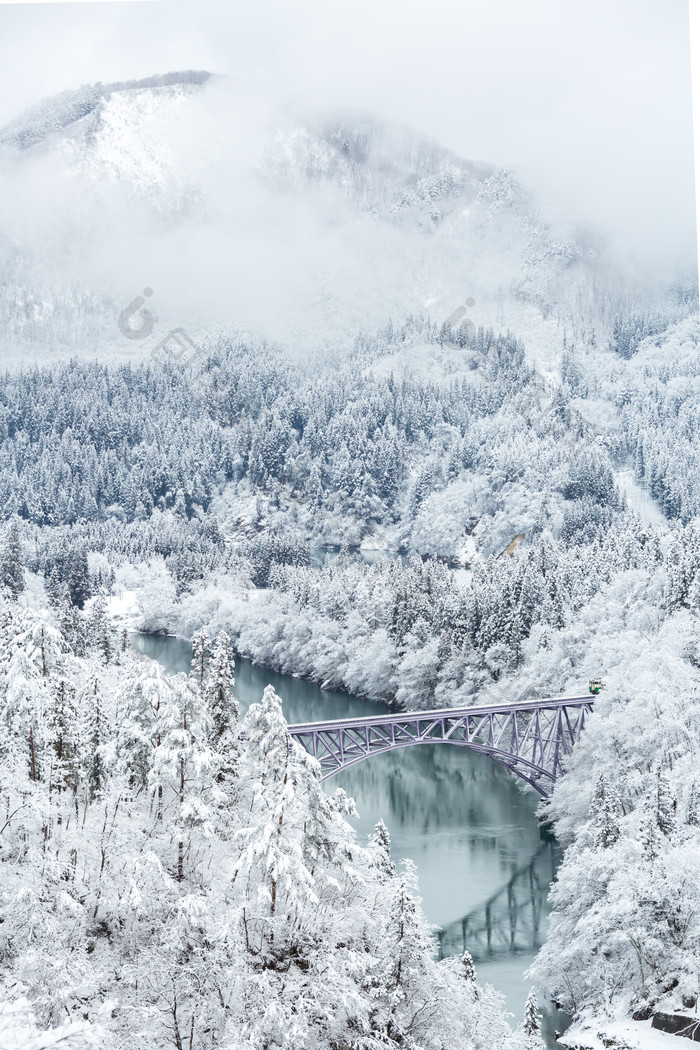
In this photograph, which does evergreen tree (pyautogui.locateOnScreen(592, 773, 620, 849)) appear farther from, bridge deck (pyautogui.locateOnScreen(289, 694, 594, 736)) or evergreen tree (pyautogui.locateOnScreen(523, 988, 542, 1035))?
bridge deck (pyautogui.locateOnScreen(289, 694, 594, 736))

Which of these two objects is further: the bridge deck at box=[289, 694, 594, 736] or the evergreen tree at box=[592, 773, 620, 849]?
the bridge deck at box=[289, 694, 594, 736]

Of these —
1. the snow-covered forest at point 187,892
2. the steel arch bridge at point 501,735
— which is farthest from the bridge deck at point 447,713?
the snow-covered forest at point 187,892

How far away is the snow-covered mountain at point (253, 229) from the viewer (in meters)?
37.7

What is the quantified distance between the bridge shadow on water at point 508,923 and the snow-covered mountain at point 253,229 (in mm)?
24025

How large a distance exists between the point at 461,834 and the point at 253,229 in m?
37.8

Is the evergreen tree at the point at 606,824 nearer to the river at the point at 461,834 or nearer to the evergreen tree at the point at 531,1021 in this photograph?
the river at the point at 461,834

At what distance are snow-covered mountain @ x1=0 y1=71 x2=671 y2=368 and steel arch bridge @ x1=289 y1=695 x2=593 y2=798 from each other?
19.8 m

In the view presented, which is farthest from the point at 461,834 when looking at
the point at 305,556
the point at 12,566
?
the point at 305,556

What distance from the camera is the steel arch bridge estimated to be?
27086mm

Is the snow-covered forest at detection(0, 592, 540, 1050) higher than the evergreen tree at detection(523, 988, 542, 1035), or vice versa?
the snow-covered forest at detection(0, 592, 540, 1050)

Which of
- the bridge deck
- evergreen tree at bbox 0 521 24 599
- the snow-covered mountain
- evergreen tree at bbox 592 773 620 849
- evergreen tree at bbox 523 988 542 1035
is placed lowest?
the bridge deck

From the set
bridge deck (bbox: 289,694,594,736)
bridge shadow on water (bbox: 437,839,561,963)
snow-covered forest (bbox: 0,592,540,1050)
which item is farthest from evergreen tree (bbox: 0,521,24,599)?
bridge shadow on water (bbox: 437,839,561,963)

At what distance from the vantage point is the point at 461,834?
27.5m

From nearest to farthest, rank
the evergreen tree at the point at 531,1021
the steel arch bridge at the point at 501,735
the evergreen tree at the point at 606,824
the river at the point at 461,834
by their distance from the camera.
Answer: the evergreen tree at the point at 531,1021, the evergreen tree at the point at 606,824, the river at the point at 461,834, the steel arch bridge at the point at 501,735
